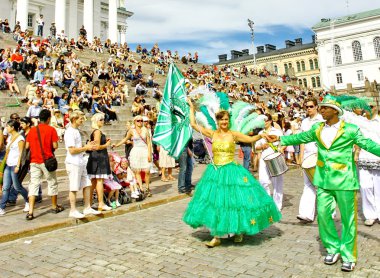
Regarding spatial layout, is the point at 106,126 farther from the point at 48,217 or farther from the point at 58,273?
the point at 58,273

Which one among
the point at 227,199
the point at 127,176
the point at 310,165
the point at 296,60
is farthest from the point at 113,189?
the point at 296,60

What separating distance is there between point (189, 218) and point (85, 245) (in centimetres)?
169

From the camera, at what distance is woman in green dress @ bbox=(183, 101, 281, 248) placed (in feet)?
16.0

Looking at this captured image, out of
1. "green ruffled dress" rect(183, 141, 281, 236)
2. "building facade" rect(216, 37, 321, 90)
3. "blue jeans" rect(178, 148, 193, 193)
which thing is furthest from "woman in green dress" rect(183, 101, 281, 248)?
"building facade" rect(216, 37, 321, 90)

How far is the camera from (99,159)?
7.03 meters

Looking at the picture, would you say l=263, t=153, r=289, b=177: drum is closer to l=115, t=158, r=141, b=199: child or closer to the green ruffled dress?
the green ruffled dress

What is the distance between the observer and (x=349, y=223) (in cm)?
414

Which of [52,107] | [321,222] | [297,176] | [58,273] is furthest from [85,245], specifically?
[52,107]

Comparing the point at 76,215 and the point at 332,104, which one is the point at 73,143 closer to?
the point at 76,215

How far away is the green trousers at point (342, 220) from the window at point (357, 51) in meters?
77.2

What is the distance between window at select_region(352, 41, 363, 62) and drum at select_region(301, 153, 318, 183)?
74.9m

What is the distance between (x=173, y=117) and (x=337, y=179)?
13.5 feet

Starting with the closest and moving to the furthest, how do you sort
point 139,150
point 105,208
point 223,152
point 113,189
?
point 223,152
point 105,208
point 113,189
point 139,150

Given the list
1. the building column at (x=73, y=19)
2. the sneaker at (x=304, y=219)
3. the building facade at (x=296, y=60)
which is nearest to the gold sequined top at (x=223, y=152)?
the sneaker at (x=304, y=219)
